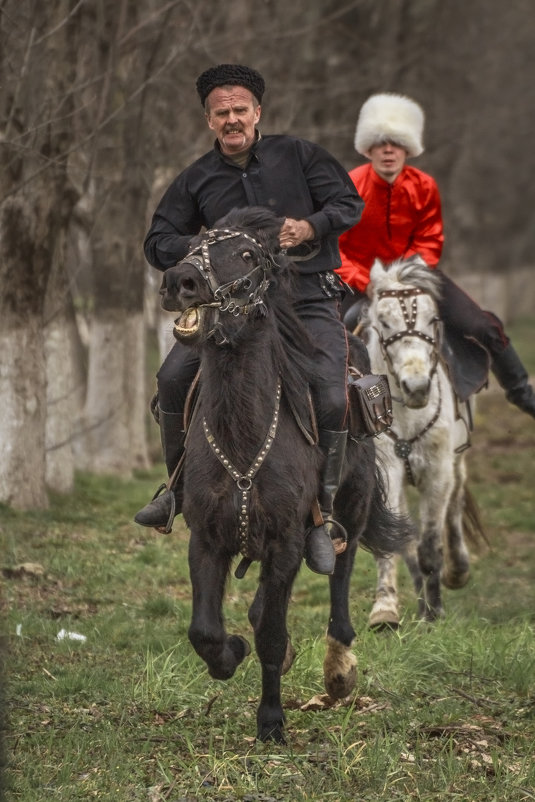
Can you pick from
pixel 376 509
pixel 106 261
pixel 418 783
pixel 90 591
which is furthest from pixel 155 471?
pixel 418 783

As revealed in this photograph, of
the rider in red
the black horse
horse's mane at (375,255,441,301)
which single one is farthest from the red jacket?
the black horse

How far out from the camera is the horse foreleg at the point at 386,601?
858cm

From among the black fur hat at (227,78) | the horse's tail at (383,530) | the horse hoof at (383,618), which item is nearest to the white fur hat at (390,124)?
the horse's tail at (383,530)

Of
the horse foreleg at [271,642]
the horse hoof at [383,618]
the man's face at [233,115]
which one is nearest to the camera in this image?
the horse foreleg at [271,642]

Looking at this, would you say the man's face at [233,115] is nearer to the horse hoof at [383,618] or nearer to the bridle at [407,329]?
the bridle at [407,329]

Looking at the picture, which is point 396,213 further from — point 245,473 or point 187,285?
point 187,285

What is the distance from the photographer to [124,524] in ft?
Result: 39.2

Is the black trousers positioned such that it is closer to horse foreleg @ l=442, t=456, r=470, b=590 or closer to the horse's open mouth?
the horse's open mouth

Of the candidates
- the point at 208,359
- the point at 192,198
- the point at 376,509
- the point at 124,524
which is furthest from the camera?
the point at 124,524

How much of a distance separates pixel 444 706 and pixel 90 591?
3.37 metres

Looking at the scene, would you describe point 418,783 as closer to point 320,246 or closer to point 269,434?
point 269,434

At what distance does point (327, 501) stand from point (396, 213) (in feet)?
11.7

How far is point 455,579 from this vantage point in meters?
10.1

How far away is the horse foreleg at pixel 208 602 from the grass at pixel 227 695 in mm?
391
